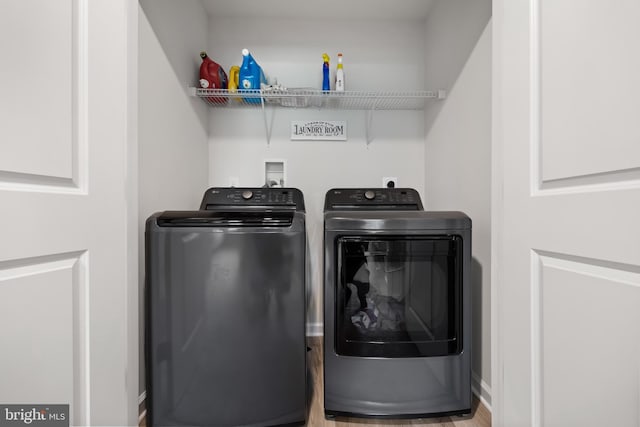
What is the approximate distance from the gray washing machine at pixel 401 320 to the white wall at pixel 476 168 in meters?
0.18

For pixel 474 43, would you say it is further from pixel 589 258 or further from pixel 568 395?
pixel 568 395

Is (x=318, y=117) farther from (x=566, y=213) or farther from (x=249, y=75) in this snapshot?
(x=566, y=213)

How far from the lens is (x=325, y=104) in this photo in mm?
2113

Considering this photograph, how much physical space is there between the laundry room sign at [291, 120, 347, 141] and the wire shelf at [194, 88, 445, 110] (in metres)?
0.11

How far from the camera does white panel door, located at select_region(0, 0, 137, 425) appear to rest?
2.07 feet

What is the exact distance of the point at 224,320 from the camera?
1.19m

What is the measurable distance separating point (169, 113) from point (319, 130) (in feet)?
3.22

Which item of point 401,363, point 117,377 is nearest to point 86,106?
point 117,377

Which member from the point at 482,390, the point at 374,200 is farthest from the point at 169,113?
the point at 482,390

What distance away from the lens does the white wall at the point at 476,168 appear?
1.40m

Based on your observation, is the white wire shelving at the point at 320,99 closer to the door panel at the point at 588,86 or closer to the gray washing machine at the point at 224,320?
the gray washing machine at the point at 224,320

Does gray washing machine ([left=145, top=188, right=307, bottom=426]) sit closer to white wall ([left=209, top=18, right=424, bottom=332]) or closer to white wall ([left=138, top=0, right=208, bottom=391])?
white wall ([left=138, top=0, right=208, bottom=391])

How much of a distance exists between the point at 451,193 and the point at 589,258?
116 centimetres

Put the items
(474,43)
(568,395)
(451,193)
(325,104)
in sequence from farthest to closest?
(325,104), (451,193), (474,43), (568,395)
